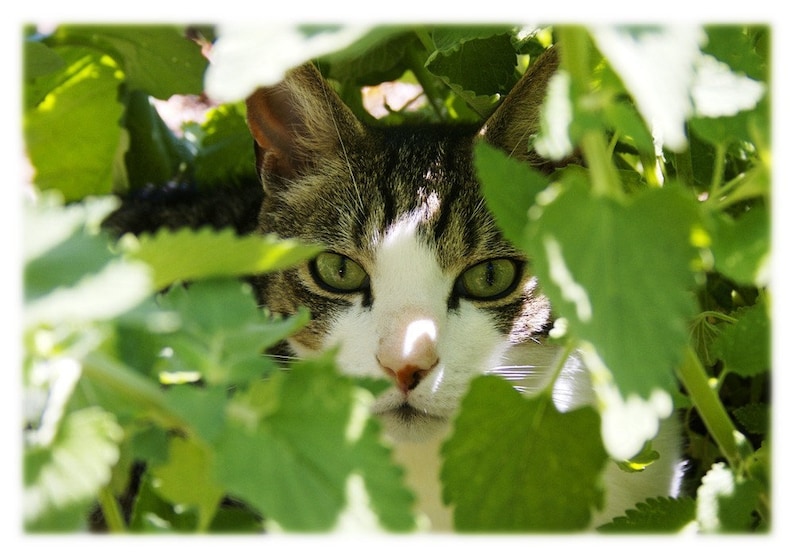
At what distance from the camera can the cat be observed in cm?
109

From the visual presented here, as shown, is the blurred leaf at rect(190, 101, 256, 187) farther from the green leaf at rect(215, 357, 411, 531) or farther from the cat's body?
the green leaf at rect(215, 357, 411, 531)

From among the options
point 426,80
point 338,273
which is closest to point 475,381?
point 338,273

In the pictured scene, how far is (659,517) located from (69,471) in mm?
517

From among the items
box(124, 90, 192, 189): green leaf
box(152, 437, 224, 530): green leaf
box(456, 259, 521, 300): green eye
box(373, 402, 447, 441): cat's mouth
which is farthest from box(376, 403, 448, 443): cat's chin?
box(124, 90, 192, 189): green leaf

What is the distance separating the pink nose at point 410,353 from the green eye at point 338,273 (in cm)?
18

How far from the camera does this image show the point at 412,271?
1.13m

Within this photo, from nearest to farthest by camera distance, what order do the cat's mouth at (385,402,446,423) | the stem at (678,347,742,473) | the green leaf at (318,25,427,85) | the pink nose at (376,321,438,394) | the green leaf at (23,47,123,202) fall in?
the stem at (678,347,742,473), the pink nose at (376,321,438,394), the cat's mouth at (385,402,446,423), the green leaf at (23,47,123,202), the green leaf at (318,25,427,85)

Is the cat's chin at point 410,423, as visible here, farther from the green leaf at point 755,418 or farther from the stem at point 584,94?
the stem at point 584,94

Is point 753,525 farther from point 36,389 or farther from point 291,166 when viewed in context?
point 291,166

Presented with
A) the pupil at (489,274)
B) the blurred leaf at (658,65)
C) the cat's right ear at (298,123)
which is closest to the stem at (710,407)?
the blurred leaf at (658,65)

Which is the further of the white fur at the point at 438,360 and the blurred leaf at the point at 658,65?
the white fur at the point at 438,360

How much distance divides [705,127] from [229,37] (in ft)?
1.19

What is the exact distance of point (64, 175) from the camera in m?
1.29

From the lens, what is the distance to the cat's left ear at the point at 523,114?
3.69 feet
